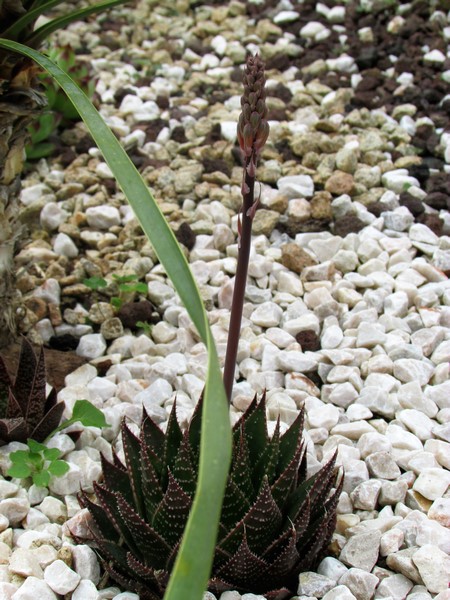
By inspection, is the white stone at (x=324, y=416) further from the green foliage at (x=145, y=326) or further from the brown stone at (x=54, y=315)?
the brown stone at (x=54, y=315)

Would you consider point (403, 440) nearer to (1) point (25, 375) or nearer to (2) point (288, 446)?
(2) point (288, 446)

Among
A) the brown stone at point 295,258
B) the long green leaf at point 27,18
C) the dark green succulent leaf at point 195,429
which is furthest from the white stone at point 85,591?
the brown stone at point 295,258

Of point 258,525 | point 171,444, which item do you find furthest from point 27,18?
point 258,525

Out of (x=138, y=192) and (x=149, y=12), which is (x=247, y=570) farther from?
(x=149, y=12)

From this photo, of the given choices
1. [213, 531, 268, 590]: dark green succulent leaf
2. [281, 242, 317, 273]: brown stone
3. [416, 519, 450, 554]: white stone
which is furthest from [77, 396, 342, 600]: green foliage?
[281, 242, 317, 273]: brown stone

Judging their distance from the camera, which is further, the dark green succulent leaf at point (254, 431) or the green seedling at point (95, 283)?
the green seedling at point (95, 283)

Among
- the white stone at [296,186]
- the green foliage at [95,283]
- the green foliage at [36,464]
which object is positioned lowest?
the green foliage at [36,464]
